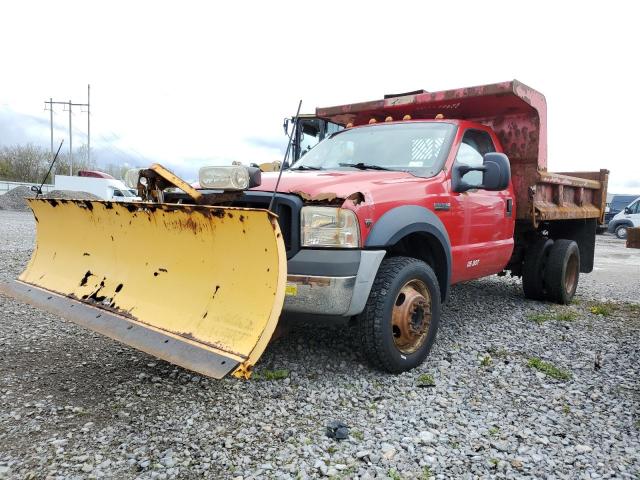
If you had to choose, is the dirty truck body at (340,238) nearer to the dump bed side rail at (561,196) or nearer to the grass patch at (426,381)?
the dump bed side rail at (561,196)

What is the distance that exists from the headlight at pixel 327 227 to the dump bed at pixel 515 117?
2665 mm

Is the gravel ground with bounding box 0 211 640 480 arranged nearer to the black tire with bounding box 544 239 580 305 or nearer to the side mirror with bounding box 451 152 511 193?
the side mirror with bounding box 451 152 511 193

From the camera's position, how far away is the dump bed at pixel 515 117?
16.6 ft

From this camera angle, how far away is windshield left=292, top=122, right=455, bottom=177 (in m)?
4.21

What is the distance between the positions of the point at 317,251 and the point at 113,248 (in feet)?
5.17

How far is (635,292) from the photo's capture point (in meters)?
7.48

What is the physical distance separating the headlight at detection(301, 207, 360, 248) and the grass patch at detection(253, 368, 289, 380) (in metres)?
0.98

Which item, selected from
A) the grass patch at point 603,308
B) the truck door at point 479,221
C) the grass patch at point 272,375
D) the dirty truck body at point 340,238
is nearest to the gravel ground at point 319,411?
the grass patch at point 272,375

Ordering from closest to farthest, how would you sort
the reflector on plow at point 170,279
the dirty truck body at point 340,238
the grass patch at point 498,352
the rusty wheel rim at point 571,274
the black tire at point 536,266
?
the reflector on plow at point 170,279 → the dirty truck body at point 340,238 → the grass patch at point 498,352 → the black tire at point 536,266 → the rusty wheel rim at point 571,274

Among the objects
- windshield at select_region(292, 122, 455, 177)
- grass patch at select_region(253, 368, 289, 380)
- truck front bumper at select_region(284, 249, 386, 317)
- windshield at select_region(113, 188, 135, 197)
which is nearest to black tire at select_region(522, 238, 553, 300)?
windshield at select_region(292, 122, 455, 177)

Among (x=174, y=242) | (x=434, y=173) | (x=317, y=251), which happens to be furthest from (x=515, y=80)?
(x=174, y=242)

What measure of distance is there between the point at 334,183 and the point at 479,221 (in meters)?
1.82

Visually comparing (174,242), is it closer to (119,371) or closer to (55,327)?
(119,371)

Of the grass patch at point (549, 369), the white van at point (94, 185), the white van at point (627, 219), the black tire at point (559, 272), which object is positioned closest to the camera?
the grass patch at point (549, 369)
